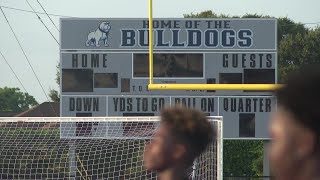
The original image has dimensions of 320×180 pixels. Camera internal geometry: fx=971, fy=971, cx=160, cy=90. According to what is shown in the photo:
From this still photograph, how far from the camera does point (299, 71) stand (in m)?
1.78

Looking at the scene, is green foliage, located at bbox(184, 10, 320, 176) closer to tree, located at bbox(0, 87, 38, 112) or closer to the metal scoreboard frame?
the metal scoreboard frame

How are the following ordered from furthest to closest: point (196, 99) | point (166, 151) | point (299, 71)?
point (196, 99), point (166, 151), point (299, 71)

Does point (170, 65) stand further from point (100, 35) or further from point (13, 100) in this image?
point (13, 100)

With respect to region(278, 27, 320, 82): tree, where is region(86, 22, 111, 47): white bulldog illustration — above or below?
below

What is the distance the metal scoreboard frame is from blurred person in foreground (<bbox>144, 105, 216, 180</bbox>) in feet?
41.5

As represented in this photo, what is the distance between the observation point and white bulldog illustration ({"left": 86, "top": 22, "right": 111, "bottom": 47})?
613 inches

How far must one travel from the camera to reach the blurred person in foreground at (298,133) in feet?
5.43

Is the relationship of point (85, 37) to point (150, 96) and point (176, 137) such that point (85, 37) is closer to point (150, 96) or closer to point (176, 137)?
point (150, 96)

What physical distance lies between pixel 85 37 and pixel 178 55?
5.06ft

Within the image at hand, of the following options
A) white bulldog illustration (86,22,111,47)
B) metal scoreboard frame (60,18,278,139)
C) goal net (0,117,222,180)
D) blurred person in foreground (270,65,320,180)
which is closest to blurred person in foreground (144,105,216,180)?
blurred person in foreground (270,65,320,180)

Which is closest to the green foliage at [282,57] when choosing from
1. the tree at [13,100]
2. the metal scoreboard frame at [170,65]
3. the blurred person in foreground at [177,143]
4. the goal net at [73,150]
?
the metal scoreboard frame at [170,65]

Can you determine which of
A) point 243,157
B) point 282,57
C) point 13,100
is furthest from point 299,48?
point 13,100

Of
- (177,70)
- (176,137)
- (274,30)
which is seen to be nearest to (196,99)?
(177,70)

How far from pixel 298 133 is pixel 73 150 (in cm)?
1235
